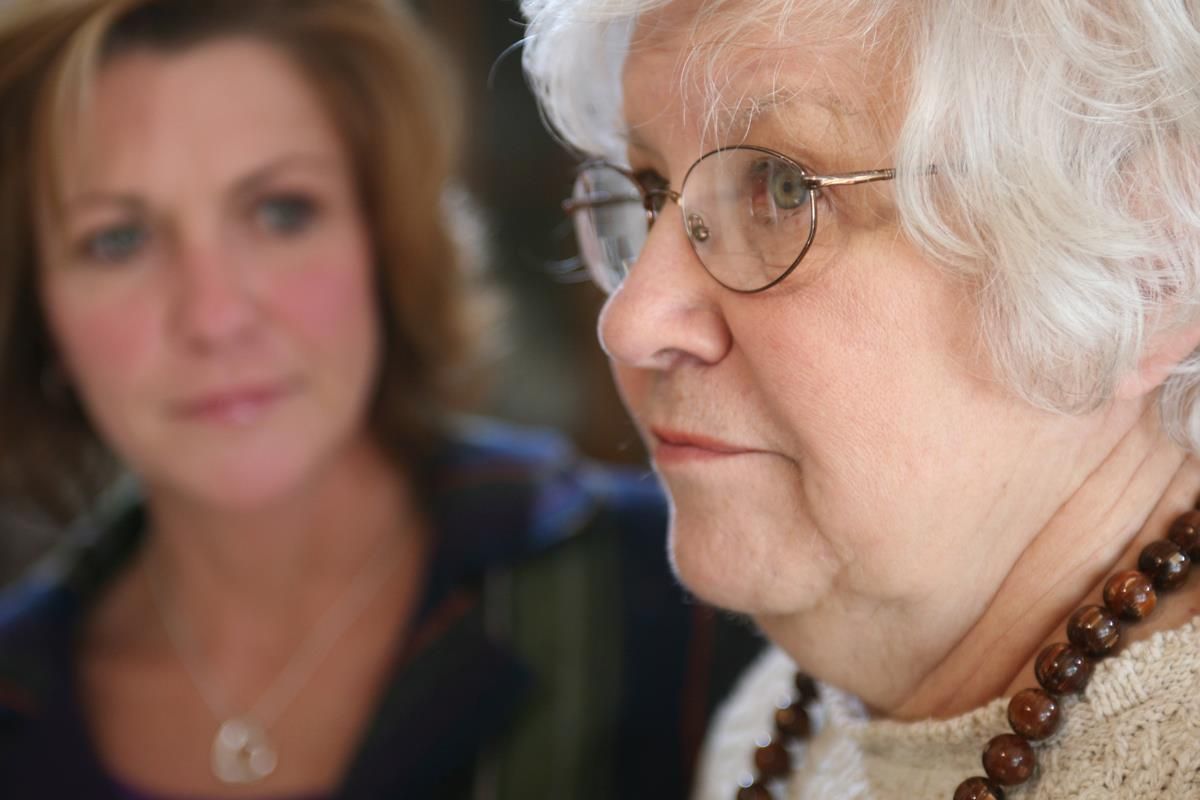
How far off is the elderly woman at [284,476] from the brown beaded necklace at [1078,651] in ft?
2.88

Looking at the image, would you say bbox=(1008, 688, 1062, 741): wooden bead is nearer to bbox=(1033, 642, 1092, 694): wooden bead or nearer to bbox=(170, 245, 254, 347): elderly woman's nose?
bbox=(1033, 642, 1092, 694): wooden bead

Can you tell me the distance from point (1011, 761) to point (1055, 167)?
42 centimetres

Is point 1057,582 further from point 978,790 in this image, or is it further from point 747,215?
point 747,215

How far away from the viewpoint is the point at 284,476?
1.75m

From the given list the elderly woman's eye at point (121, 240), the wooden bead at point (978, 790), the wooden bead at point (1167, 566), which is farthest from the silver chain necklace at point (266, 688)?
the wooden bead at point (1167, 566)

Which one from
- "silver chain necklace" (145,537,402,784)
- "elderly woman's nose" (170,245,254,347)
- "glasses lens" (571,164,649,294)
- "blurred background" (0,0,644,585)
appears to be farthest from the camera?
"blurred background" (0,0,644,585)

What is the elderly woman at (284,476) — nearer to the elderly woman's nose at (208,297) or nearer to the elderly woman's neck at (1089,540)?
the elderly woman's nose at (208,297)

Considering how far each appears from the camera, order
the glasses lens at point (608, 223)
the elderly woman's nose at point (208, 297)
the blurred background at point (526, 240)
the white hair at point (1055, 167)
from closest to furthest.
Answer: the white hair at point (1055, 167) < the glasses lens at point (608, 223) < the elderly woman's nose at point (208, 297) < the blurred background at point (526, 240)

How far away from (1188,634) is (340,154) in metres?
1.42

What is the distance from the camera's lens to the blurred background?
3.37 m

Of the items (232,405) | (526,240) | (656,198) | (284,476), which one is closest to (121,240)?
(232,405)

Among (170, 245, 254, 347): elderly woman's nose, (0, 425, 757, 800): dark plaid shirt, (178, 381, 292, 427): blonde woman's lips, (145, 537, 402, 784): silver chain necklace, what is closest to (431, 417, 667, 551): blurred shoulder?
(0, 425, 757, 800): dark plaid shirt

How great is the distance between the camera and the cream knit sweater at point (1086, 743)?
2.56 ft

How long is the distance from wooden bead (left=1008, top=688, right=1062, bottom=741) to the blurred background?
249 centimetres
